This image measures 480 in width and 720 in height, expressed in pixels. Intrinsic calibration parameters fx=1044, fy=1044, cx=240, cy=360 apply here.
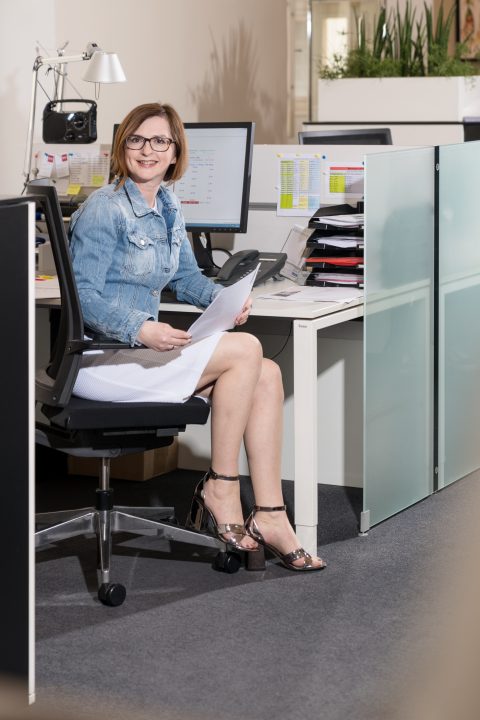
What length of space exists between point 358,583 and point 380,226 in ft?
3.27

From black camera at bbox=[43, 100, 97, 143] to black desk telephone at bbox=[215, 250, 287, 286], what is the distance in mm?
904

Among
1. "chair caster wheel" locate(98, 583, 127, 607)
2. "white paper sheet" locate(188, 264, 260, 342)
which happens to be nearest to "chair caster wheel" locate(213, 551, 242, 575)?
"chair caster wheel" locate(98, 583, 127, 607)

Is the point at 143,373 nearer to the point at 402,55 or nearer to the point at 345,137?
the point at 345,137

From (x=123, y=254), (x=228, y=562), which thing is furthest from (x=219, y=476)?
(x=123, y=254)

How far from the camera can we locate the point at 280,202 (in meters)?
3.50

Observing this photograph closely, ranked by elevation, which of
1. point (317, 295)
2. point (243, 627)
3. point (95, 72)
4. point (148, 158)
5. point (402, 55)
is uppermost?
point (402, 55)

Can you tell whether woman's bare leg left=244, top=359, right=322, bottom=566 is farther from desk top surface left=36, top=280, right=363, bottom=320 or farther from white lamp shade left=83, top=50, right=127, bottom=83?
white lamp shade left=83, top=50, right=127, bottom=83

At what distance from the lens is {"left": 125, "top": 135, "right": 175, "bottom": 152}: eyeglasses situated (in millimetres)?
2609

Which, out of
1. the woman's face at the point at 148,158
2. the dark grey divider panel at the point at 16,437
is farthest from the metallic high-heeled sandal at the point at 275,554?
the dark grey divider panel at the point at 16,437

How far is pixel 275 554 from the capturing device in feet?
8.86

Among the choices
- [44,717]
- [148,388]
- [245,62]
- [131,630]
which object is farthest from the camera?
[245,62]

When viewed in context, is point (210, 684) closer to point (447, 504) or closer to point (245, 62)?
point (447, 504)

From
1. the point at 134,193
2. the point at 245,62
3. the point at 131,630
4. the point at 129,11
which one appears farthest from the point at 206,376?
the point at 245,62

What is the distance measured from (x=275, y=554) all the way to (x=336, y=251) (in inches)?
37.9
